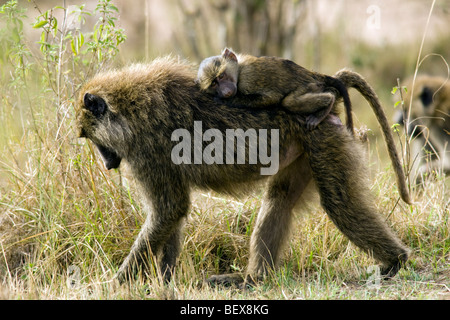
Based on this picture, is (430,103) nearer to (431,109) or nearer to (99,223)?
(431,109)

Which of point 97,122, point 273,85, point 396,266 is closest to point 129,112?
point 97,122

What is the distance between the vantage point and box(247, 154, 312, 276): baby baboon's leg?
3.93 meters

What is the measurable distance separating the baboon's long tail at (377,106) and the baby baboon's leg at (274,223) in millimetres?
592

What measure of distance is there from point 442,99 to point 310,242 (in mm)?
3167

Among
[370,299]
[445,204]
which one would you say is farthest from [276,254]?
[445,204]

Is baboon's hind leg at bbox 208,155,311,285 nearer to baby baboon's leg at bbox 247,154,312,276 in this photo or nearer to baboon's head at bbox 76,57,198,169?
baby baboon's leg at bbox 247,154,312,276

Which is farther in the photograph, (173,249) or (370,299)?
(173,249)

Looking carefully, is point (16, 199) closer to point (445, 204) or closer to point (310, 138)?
point (310, 138)

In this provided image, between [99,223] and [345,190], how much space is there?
66.4 inches

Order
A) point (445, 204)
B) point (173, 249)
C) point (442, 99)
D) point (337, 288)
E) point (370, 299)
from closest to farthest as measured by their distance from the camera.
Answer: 1. point (370, 299)
2. point (337, 288)
3. point (173, 249)
4. point (445, 204)
5. point (442, 99)

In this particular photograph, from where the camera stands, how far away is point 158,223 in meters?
3.58

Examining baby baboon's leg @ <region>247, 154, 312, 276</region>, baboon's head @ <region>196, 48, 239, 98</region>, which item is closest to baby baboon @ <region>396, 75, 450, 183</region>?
baby baboon's leg @ <region>247, 154, 312, 276</region>

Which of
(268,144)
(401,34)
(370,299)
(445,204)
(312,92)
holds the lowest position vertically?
(370,299)

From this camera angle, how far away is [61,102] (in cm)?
441
